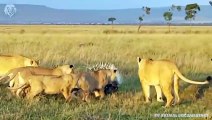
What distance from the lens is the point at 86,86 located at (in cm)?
994

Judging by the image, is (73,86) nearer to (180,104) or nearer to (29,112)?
(29,112)

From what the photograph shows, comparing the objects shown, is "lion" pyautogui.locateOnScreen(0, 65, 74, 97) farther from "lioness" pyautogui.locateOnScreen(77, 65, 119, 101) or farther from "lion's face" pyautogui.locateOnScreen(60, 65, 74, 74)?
"lioness" pyautogui.locateOnScreen(77, 65, 119, 101)

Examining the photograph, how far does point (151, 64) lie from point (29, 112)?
8.96 feet

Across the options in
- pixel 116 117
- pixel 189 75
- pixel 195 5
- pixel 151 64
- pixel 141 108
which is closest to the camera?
pixel 116 117

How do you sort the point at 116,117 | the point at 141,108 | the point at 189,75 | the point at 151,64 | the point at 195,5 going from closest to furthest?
the point at 116,117 → the point at 141,108 → the point at 151,64 → the point at 189,75 → the point at 195,5

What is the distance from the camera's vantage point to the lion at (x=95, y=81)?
988 cm

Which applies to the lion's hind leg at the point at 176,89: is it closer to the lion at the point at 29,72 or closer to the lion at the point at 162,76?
the lion at the point at 162,76

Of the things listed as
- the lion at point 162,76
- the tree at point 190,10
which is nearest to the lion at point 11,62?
the lion at point 162,76

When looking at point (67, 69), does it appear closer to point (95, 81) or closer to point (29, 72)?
point (95, 81)

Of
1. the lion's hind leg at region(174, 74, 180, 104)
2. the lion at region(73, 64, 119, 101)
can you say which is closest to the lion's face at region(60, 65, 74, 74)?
the lion at region(73, 64, 119, 101)

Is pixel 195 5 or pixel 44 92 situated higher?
pixel 195 5

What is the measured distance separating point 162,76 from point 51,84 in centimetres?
213

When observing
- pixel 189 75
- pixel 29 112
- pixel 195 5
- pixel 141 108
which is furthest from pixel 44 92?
pixel 195 5

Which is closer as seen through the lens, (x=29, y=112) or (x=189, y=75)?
(x=29, y=112)
